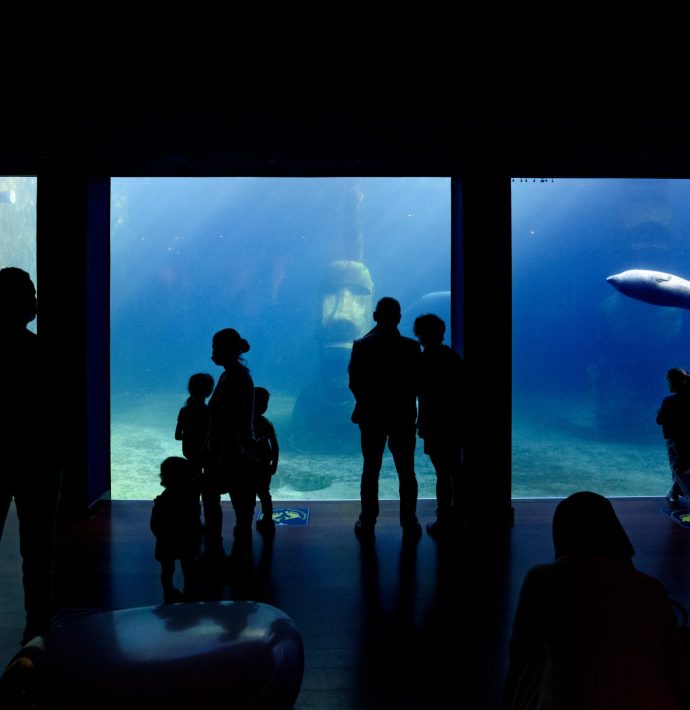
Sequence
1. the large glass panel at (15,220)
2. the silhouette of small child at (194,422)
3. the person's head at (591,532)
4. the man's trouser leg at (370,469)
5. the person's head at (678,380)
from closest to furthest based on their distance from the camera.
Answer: the person's head at (591,532), the silhouette of small child at (194,422), the man's trouser leg at (370,469), the person's head at (678,380), the large glass panel at (15,220)

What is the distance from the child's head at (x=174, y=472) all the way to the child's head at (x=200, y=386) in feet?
3.19

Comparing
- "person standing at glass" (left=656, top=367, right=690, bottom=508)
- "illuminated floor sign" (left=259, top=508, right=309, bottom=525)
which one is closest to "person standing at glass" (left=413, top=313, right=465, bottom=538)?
"illuminated floor sign" (left=259, top=508, right=309, bottom=525)

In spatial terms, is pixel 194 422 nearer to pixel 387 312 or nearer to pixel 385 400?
pixel 385 400

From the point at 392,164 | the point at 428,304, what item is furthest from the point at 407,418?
the point at 428,304

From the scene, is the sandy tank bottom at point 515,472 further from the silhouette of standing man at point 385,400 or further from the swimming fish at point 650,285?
the silhouette of standing man at point 385,400

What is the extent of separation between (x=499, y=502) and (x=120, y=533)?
3030mm

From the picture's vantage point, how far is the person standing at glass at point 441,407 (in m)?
4.44

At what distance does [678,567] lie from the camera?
3.89 m

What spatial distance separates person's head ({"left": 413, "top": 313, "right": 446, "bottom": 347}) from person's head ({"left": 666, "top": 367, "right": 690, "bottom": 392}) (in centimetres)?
197

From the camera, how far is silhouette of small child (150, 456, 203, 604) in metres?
3.04

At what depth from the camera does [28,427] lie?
2.69 meters

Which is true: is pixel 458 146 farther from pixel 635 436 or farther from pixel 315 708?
pixel 635 436

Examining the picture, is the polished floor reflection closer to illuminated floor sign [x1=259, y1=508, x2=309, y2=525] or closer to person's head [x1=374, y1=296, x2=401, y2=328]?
illuminated floor sign [x1=259, y1=508, x2=309, y2=525]

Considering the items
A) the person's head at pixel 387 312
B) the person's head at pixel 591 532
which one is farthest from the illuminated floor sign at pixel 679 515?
the person's head at pixel 591 532
